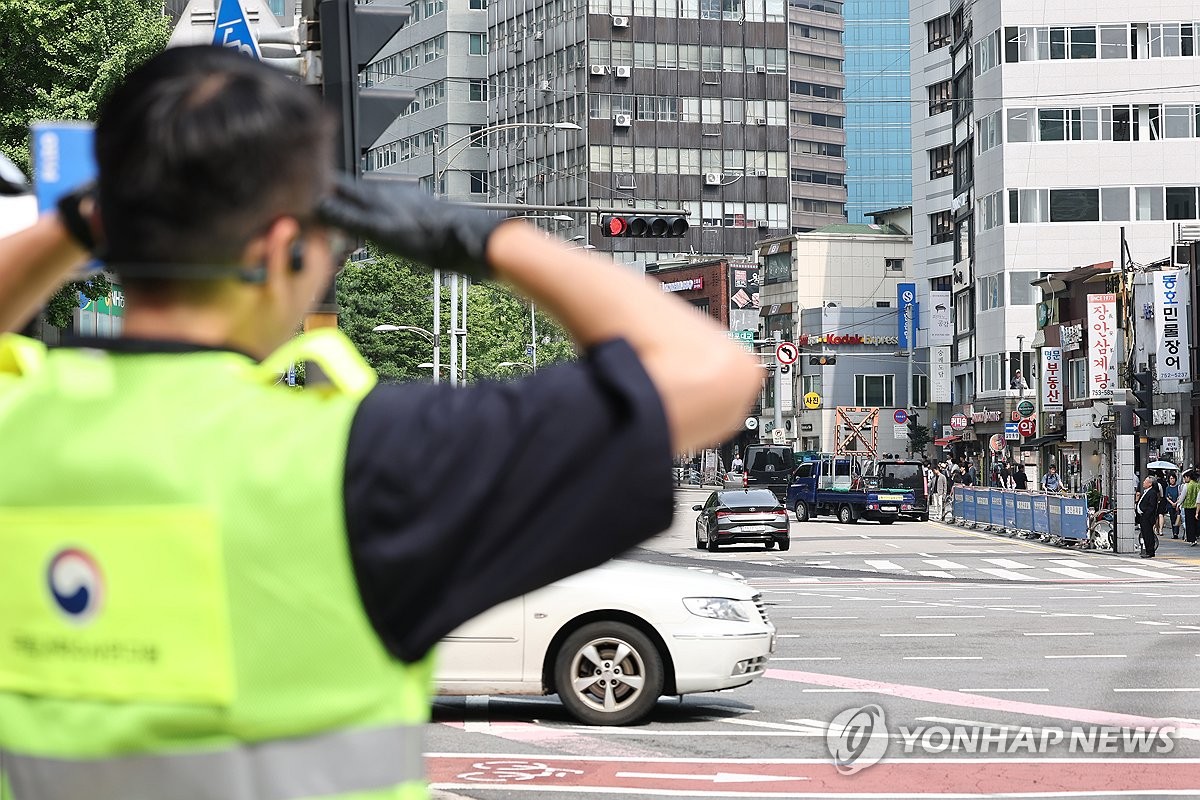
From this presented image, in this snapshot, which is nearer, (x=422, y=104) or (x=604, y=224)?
(x=604, y=224)

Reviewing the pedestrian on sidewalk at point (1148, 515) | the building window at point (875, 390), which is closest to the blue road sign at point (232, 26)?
the pedestrian on sidewalk at point (1148, 515)

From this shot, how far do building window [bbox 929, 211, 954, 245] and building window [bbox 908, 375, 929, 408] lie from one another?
839cm

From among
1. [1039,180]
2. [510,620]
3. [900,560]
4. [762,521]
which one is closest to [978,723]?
[510,620]

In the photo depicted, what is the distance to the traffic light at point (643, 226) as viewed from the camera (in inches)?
960

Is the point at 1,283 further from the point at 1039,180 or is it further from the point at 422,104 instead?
the point at 422,104

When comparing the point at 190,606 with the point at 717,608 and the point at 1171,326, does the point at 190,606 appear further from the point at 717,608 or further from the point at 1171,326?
the point at 1171,326

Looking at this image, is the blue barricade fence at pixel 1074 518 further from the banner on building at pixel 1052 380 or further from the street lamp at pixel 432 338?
the banner on building at pixel 1052 380

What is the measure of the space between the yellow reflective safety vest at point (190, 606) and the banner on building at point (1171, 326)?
186 ft

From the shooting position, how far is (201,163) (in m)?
1.87

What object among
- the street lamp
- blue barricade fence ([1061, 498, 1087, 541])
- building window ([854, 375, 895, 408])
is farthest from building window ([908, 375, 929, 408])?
blue barricade fence ([1061, 498, 1087, 541])

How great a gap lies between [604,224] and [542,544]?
917 inches

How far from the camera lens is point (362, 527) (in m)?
1.80

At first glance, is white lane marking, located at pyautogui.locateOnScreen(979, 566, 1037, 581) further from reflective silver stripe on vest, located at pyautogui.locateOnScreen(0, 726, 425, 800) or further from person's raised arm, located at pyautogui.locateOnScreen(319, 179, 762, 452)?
reflective silver stripe on vest, located at pyautogui.locateOnScreen(0, 726, 425, 800)

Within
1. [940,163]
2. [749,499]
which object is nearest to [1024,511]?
[749,499]
